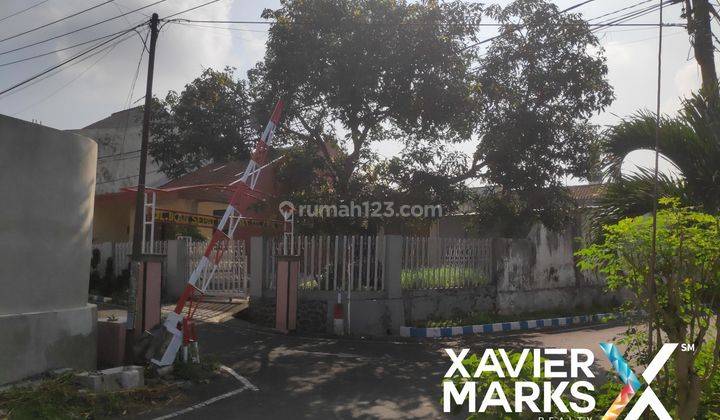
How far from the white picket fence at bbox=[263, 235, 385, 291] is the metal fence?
0.64 m

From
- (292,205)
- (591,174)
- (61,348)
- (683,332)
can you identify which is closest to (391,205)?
(292,205)

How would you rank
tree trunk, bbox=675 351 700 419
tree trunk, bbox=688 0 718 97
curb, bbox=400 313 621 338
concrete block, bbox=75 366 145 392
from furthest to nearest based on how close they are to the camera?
curb, bbox=400 313 621 338
tree trunk, bbox=688 0 718 97
concrete block, bbox=75 366 145 392
tree trunk, bbox=675 351 700 419

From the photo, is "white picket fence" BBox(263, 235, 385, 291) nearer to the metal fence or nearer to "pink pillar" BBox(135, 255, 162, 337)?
the metal fence

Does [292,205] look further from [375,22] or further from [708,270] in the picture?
[708,270]

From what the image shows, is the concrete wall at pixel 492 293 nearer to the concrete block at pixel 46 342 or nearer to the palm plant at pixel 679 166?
the concrete block at pixel 46 342

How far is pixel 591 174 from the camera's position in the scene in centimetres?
766

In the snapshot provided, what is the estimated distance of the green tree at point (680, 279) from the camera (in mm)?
3699

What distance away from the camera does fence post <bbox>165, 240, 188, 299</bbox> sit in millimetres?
15859

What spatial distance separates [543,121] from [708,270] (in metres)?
11.5

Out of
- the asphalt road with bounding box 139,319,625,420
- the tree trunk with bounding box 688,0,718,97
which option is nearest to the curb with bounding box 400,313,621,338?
the asphalt road with bounding box 139,319,625,420

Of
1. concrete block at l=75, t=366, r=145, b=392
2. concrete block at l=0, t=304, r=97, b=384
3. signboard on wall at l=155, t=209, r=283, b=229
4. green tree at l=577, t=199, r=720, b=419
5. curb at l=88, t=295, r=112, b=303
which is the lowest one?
curb at l=88, t=295, r=112, b=303

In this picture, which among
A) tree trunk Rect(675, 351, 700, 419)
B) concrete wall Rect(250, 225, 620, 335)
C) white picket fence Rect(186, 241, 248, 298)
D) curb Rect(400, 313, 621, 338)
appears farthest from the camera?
white picket fence Rect(186, 241, 248, 298)

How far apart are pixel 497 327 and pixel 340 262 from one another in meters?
3.64

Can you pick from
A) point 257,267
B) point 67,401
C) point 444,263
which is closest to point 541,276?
point 444,263
